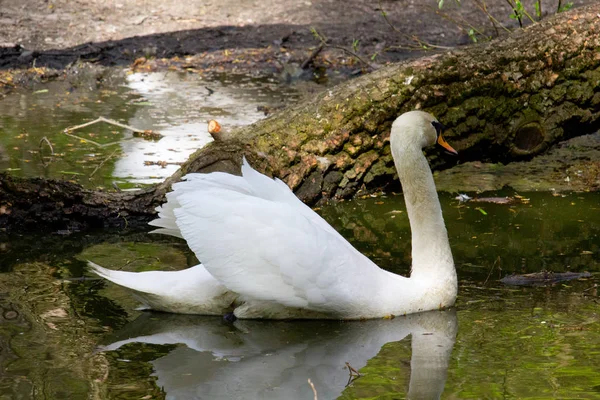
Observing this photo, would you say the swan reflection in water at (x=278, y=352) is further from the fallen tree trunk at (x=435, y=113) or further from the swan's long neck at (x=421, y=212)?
the fallen tree trunk at (x=435, y=113)

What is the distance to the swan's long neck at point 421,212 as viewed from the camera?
537 cm

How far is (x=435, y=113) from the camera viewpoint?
779 cm

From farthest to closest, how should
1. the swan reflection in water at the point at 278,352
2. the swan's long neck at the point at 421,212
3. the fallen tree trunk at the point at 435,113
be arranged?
the fallen tree trunk at the point at 435,113, the swan's long neck at the point at 421,212, the swan reflection in water at the point at 278,352

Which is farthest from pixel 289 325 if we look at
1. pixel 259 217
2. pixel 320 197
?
pixel 320 197

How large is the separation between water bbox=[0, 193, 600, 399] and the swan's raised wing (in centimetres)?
21

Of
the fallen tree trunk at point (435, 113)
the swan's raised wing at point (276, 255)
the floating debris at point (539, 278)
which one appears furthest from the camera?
the fallen tree trunk at point (435, 113)

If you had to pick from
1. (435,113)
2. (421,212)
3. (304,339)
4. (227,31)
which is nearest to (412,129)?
(421,212)

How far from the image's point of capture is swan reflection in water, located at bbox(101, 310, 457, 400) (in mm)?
4172

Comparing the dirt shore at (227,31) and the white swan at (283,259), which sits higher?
the white swan at (283,259)

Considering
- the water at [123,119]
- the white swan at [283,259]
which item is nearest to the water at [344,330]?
the white swan at [283,259]

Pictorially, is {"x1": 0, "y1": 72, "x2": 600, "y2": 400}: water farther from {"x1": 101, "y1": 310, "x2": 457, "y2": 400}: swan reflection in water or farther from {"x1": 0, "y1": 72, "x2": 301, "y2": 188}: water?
{"x1": 0, "y1": 72, "x2": 301, "y2": 188}: water

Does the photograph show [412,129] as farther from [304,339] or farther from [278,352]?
[278,352]

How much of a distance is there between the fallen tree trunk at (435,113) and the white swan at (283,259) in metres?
1.82

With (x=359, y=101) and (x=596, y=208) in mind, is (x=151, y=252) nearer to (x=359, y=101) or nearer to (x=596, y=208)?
(x=359, y=101)
